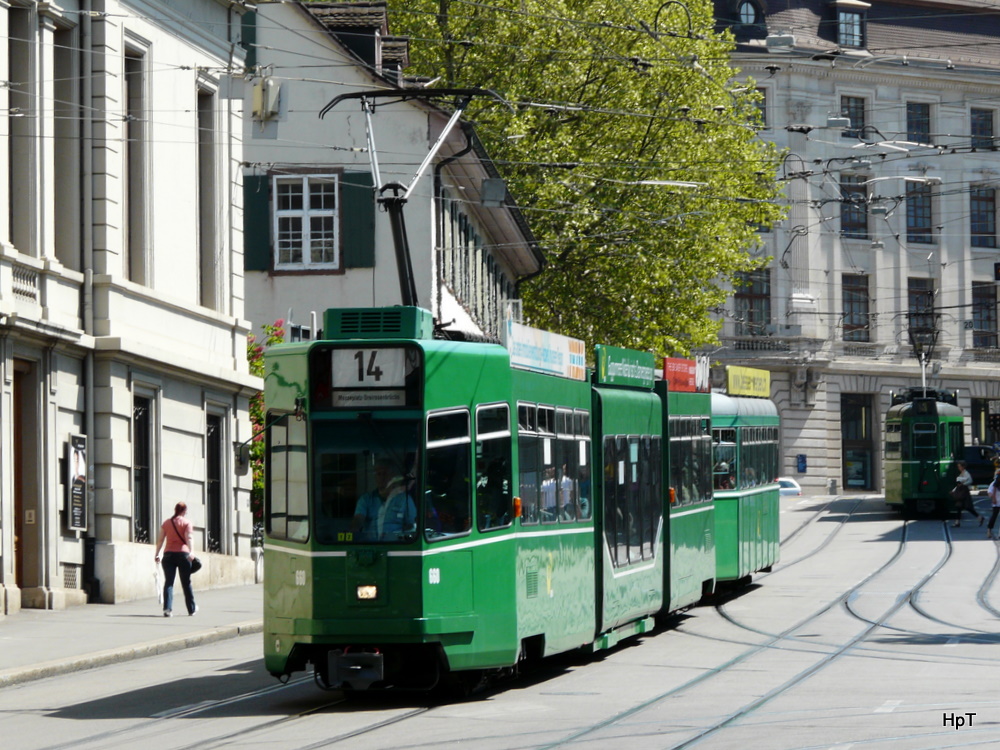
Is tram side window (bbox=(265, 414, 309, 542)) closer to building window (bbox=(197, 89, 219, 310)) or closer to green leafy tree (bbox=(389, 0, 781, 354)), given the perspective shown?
building window (bbox=(197, 89, 219, 310))

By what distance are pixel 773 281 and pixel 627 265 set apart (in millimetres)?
22865

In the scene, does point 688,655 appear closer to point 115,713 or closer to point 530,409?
point 530,409

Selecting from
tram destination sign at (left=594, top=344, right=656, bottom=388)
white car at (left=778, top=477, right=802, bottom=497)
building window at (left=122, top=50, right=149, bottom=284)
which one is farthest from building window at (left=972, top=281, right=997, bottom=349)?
tram destination sign at (left=594, top=344, right=656, bottom=388)

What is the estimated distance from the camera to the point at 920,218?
68000 mm

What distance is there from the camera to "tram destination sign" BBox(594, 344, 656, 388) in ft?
55.4

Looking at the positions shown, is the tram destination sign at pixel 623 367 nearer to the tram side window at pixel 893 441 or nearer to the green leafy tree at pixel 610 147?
the green leafy tree at pixel 610 147

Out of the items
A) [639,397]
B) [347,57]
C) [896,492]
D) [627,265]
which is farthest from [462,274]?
[639,397]

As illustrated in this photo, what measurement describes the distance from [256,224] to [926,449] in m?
18.1

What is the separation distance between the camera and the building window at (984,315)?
68812 millimetres

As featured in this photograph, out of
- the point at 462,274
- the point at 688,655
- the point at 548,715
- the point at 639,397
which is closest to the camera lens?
the point at 548,715

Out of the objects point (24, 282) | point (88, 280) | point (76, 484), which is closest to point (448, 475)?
point (24, 282)

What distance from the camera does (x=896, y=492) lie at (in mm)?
46094

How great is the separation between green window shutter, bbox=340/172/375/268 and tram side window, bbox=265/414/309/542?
73.5 ft

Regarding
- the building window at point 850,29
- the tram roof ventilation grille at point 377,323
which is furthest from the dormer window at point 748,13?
the tram roof ventilation grille at point 377,323
